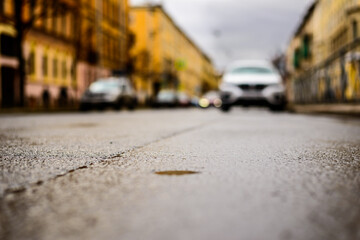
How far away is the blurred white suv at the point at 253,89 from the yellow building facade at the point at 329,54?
4.28ft

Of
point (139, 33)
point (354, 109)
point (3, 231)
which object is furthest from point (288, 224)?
point (139, 33)

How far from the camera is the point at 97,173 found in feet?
11.2

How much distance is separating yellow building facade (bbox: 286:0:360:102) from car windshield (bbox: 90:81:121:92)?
8.79m

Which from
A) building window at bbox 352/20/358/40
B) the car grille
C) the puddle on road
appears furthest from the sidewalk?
building window at bbox 352/20/358/40

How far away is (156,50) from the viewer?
73312 millimetres

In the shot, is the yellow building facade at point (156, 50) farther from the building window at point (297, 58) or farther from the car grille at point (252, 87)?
the car grille at point (252, 87)

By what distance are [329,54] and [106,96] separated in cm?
3401

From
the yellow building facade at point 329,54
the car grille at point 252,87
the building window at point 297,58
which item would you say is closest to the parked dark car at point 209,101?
the yellow building facade at point 329,54

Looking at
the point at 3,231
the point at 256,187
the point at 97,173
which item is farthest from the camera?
the point at 97,173

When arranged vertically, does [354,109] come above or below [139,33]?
below

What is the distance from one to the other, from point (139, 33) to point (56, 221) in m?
72.9

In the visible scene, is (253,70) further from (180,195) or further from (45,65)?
(45,65)

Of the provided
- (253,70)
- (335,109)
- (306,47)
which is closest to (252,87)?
(253,70)

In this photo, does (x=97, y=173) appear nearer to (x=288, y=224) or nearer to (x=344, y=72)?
(x=288, y=224)
